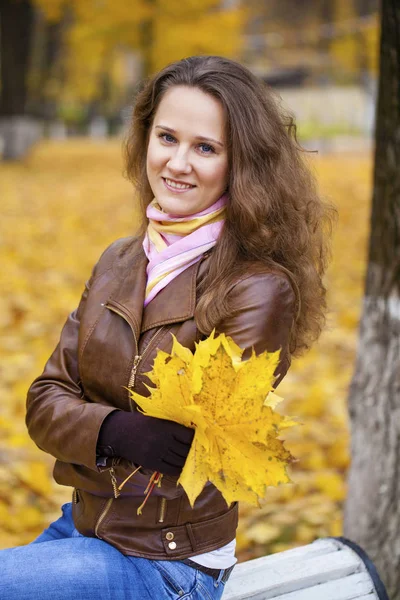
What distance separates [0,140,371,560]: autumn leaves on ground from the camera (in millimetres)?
3576

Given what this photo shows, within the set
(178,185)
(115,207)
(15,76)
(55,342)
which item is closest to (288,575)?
(178,185)

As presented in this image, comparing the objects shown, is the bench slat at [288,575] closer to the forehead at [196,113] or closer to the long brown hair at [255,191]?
the long brown hair at [255,191]

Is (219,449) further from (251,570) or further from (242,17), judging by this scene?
(242,17)

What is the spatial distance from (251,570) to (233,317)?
0.95 meters

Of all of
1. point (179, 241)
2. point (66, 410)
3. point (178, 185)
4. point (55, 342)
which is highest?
point (178, 185)

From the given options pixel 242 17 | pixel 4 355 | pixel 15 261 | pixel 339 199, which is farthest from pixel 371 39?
pixel 4 355

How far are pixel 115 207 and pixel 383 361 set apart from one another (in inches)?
353

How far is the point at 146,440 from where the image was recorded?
1738mm

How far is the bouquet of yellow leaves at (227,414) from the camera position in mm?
1575

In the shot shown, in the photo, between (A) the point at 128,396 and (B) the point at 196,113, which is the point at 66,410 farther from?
(B) the point at 196,113

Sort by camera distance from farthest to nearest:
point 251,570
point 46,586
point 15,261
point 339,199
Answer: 1. point 339,199
2. point 15,261
3. point 251,570
4. point 46,586

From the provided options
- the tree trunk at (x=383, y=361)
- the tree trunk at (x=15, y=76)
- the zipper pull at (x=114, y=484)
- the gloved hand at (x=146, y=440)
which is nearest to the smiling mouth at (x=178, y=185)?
the gloved hand at (x=146, y=440)

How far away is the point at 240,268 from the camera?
192 centimetres

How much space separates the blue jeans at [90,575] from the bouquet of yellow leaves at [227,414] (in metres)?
0.38
